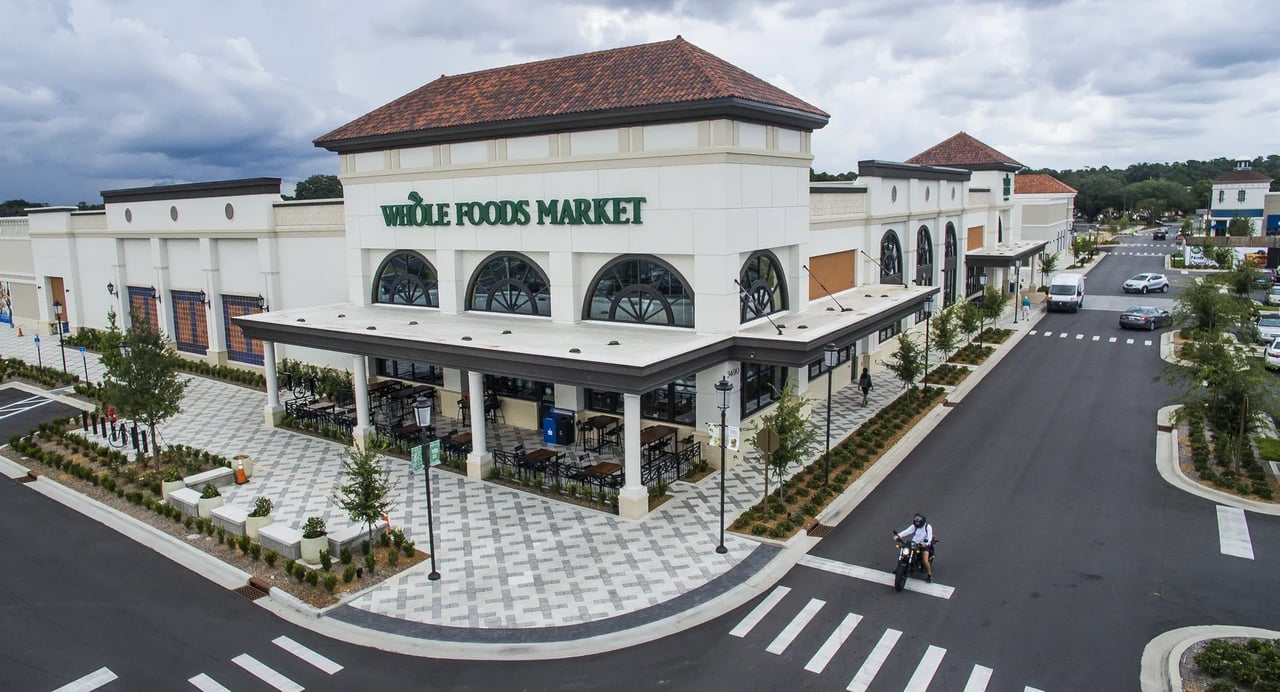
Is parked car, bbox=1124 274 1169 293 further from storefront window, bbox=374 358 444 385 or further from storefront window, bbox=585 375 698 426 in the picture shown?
storefront window, bbox=374 358 444 385

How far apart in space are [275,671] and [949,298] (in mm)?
41709

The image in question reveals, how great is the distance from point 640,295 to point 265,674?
14764 millimetres

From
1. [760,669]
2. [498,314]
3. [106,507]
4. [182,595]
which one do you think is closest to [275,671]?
[182,595]

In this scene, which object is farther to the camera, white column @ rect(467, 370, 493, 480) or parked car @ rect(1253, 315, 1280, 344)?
parked car @ rect(1253, 315, 1280, 344)

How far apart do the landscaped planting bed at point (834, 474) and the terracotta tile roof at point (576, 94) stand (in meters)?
10.2

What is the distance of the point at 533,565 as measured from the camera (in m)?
17.9

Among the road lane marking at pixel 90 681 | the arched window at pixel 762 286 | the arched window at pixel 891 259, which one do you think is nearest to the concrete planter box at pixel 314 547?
the road lane marking at pixel 90 681

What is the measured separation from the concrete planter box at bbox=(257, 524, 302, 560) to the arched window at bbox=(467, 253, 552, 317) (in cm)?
1111

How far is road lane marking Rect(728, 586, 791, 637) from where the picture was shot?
15078 millimetres

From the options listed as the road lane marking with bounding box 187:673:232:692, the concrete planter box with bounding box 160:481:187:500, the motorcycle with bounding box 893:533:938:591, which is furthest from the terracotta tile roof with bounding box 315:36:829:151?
the road lane marking with bounding box 187:673:232:692

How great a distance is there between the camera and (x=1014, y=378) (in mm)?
34406

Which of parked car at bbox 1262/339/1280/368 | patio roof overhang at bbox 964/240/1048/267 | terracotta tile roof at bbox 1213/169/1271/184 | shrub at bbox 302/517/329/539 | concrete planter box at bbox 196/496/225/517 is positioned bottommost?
Answer: concrete planter box at bbox 196/496/225/517

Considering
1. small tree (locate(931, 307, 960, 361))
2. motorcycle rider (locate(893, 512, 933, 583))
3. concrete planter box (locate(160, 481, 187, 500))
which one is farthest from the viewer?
small tree (locate(931, 307, 960, 361))

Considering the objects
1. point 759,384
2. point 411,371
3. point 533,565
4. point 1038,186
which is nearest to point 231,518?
point 533,565
